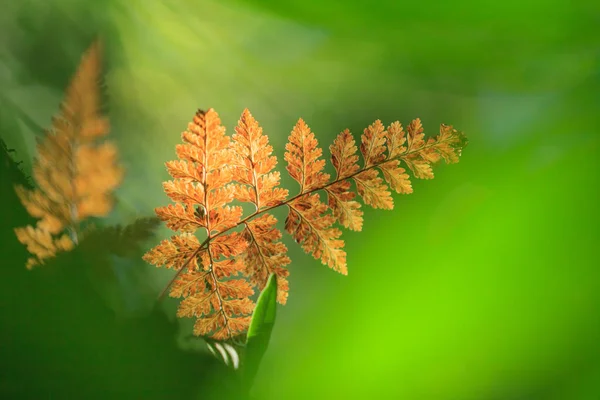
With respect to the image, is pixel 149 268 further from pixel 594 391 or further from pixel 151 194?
pixel 594 391

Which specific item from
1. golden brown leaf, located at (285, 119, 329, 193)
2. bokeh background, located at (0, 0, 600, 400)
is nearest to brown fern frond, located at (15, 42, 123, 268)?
bokeh background, located at (0, 0, 600, 400)

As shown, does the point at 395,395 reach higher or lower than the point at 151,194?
lower

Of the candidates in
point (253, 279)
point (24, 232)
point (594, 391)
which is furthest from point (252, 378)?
point (594, 391)

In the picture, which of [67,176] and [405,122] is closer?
[67,176]

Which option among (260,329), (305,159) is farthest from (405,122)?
(260,329)

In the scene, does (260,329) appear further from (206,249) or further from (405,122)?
(405,122)
